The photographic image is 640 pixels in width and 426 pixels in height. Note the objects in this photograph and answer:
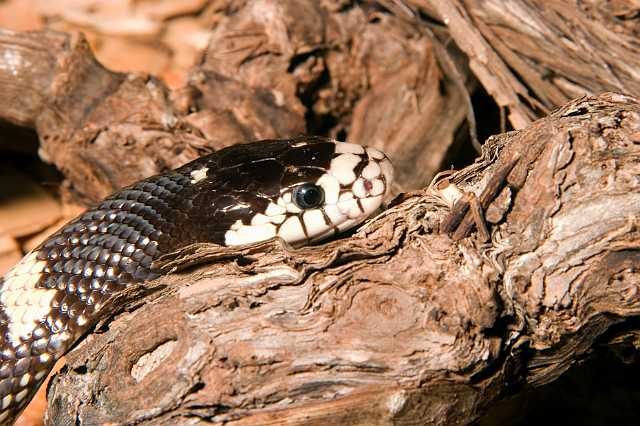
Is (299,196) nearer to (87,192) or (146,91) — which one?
(146,91)

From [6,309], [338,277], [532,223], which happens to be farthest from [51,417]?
[532,223]

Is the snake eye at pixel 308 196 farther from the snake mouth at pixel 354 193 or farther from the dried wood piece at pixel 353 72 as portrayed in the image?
the dried wood piece at pixel 353 72

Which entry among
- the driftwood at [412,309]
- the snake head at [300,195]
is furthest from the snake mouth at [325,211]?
the driftwood at [412,309]

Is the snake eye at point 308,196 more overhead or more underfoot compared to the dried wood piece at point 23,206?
more underfoot

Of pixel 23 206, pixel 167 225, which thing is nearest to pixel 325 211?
pixel 167 225

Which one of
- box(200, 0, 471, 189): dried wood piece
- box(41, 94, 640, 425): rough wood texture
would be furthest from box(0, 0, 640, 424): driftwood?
box(200, 0, 471, 189): dried wood piece

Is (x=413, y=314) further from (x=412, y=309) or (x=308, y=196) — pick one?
(x=308, y=196)

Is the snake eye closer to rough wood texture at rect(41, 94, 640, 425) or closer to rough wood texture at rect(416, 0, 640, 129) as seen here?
rough wood texture at rect(41, 94, 640, 425)
